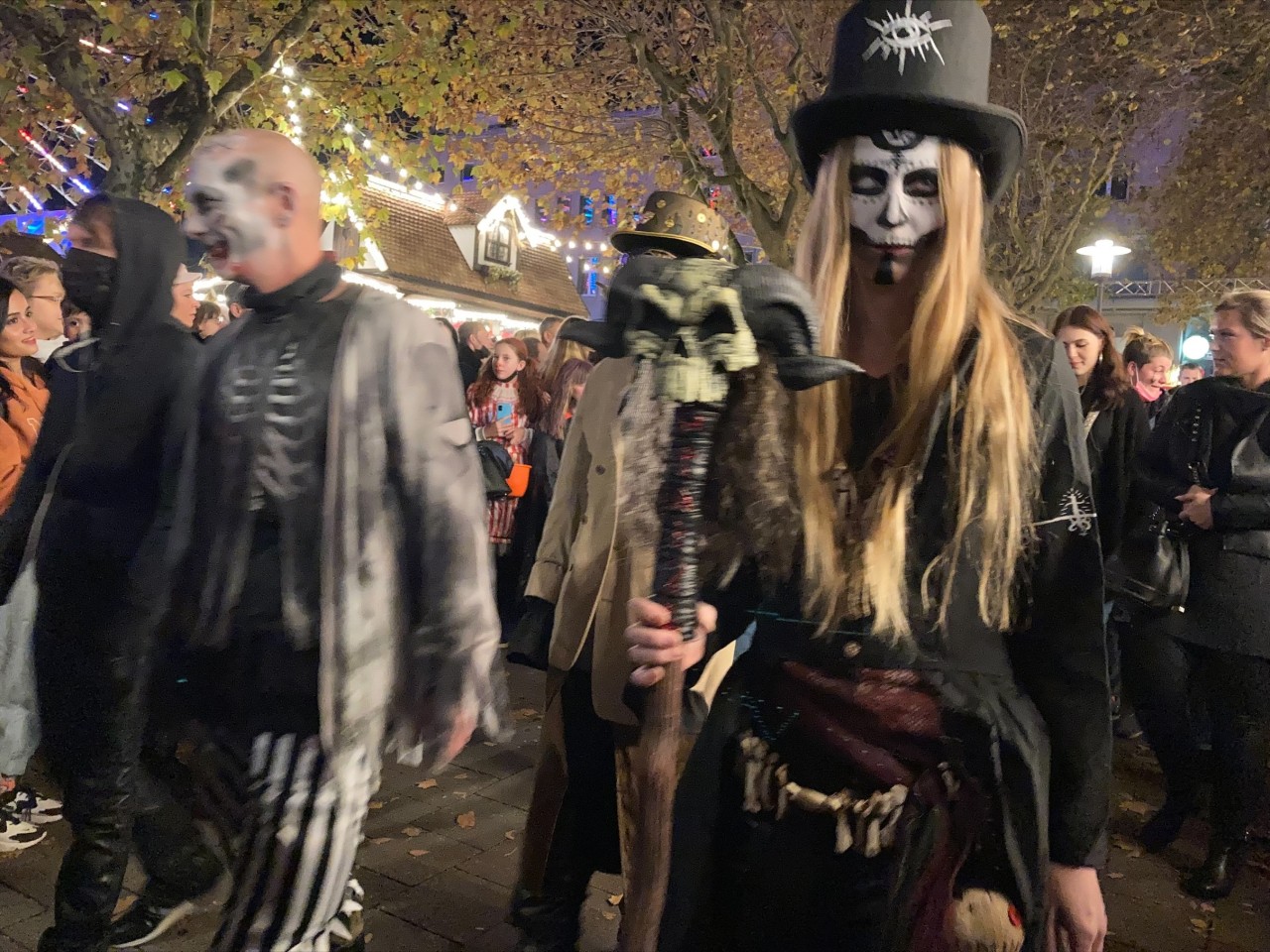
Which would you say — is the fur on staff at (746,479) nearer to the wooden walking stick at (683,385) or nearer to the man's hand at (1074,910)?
the wooden walking stick at (683,385)

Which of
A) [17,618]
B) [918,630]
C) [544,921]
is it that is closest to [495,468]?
[17,618]

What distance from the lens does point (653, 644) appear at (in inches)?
60.4

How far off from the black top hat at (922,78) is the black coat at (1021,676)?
42cm

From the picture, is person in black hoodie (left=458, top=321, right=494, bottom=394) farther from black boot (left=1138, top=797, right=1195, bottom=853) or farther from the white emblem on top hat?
the white emblem on top hat

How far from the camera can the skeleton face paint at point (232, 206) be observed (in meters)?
2.31

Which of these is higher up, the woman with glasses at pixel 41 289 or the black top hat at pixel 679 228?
the black top hat at pixel 679 228

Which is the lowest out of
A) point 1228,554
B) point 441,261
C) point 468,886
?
point 468,886

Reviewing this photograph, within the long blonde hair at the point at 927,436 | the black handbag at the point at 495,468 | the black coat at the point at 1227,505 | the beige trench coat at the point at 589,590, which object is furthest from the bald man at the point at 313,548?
the black handbag at the point at 495,468

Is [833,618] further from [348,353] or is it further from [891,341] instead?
[348,353]

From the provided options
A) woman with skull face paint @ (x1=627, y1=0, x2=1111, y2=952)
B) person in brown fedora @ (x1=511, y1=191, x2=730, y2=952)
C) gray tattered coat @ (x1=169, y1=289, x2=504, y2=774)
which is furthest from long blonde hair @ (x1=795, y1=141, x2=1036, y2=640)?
person in brown fedora @ (x1=511, y1=191, x2=730, y2=952)

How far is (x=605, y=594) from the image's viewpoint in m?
2.75

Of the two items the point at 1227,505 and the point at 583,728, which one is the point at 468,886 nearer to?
the point at 583,728

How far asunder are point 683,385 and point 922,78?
2.35ft

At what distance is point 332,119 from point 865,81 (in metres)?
8.92
